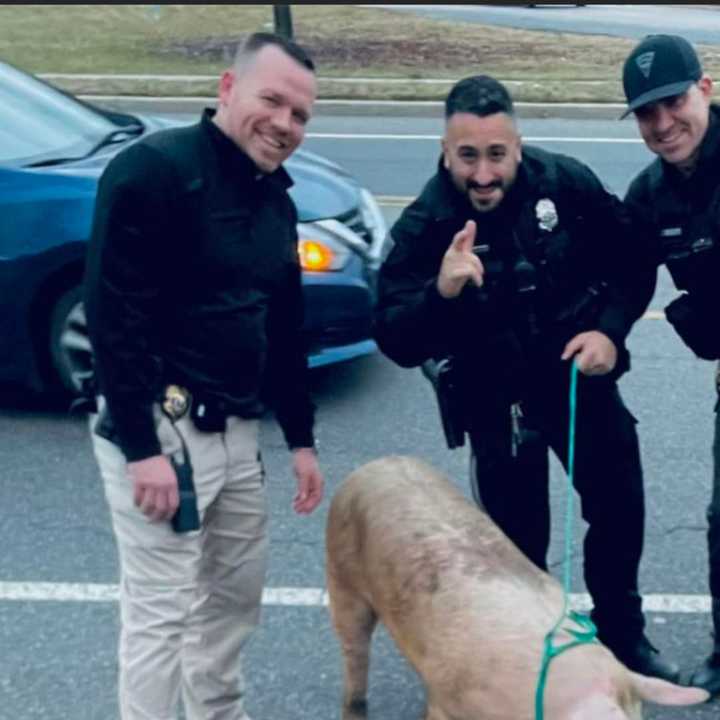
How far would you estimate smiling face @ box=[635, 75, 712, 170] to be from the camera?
370 cm

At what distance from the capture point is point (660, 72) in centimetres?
371

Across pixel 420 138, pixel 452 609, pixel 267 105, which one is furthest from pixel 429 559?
pixel 420 138

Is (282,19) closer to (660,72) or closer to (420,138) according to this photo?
(420,138)

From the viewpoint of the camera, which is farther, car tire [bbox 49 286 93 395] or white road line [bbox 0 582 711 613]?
car tire [bbox 49 286 93 395]

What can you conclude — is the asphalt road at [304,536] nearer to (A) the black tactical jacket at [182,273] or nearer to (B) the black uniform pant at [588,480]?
(B) the black uniform pant at [588,480]

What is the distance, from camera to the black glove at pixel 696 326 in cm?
388

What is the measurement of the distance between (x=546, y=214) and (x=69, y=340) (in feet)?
10.2

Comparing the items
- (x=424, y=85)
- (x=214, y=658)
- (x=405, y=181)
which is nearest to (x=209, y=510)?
(x=214, y=658)

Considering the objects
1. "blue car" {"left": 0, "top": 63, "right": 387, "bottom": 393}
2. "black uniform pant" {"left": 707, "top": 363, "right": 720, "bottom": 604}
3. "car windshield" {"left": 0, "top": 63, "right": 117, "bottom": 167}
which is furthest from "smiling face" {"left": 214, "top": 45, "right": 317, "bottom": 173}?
"car windshield" {"left": 0, "top": 63, "right": 117, "bottom": 167}

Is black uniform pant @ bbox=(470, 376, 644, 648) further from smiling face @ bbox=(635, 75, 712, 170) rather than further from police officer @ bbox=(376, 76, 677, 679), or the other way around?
smiling face @ bbox=(635, 75, 712, 170)

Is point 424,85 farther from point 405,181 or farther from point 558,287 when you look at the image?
point 558,287

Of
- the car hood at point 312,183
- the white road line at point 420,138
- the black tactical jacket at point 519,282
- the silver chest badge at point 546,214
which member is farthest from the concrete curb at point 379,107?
the silver chest badge at point 546,214

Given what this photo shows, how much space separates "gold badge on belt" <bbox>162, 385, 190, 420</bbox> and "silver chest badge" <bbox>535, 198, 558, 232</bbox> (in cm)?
103

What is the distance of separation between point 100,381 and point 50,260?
10.1 ft
